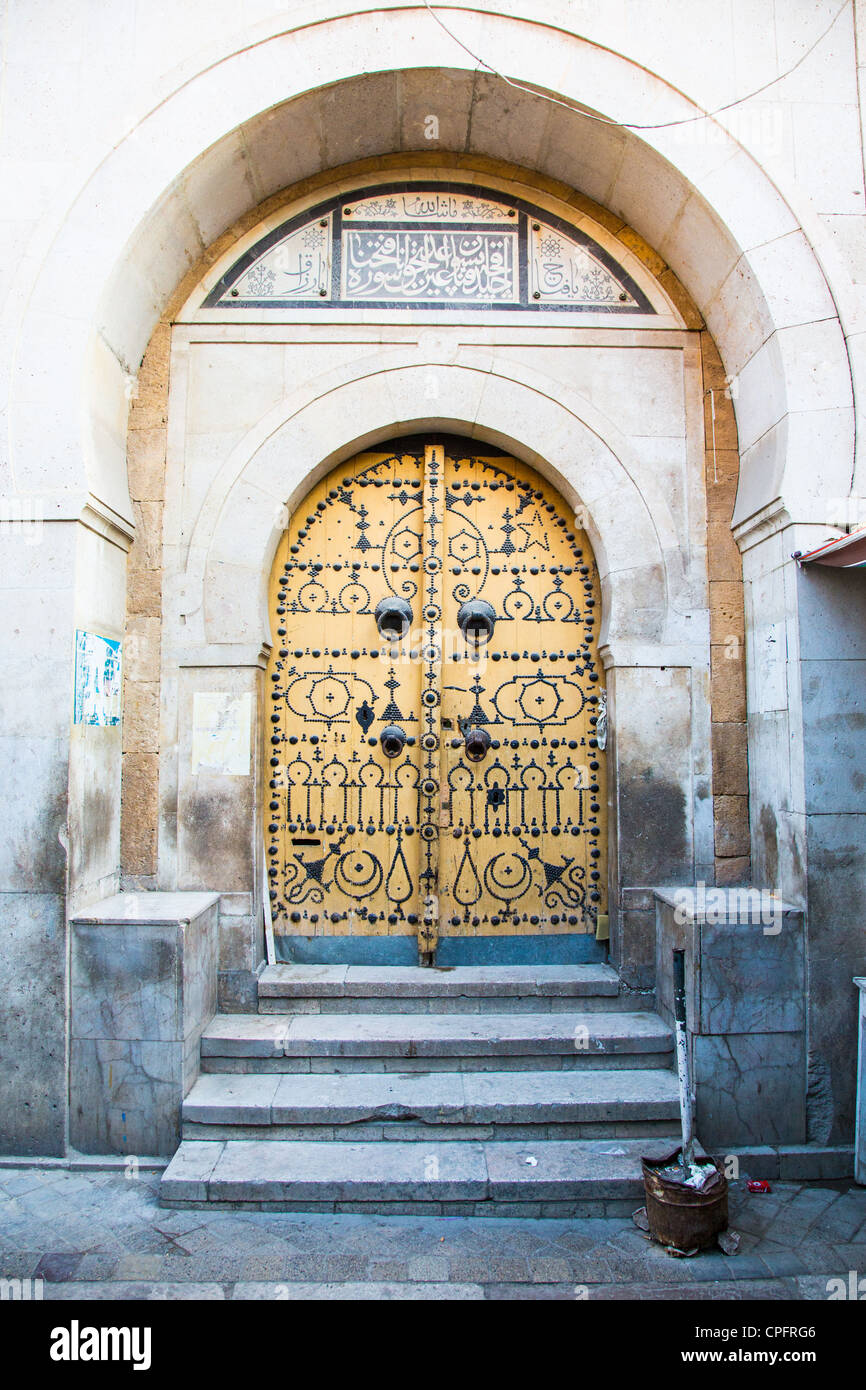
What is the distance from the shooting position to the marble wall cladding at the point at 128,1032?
146 inches

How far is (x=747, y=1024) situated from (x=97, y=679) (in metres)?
3.52

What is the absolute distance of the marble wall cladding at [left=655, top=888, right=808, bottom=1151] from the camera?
3.74 m

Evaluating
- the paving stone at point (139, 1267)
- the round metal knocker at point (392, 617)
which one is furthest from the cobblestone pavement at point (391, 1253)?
the round metal knocker at point (392, 617)

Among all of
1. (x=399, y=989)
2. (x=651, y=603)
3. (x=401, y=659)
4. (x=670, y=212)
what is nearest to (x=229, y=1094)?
(x=399, y=989)

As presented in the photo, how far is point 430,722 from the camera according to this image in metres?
4.59

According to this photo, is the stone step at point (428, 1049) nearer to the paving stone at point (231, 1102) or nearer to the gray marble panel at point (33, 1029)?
the paving stone at point (231, 1102)

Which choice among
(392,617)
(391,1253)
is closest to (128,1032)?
(391,1253)

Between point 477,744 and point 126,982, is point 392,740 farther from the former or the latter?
point 126,982

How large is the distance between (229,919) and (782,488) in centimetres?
351

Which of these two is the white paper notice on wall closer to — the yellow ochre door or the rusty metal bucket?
the yellow ochre door

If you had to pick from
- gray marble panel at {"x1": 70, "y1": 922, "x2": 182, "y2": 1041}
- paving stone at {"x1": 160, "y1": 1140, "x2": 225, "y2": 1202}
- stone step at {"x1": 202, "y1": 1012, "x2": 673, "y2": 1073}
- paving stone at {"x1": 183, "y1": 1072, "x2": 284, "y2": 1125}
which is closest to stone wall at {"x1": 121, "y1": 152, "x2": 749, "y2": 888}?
gray marble panel at {"x1": 70, "y1": 922, "x2": 182, "y2": 1041}

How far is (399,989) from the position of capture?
423cm

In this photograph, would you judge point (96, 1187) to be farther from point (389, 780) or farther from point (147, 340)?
point (147, 340)

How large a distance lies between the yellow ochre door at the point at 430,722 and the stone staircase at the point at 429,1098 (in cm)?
41
